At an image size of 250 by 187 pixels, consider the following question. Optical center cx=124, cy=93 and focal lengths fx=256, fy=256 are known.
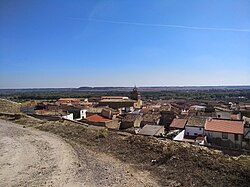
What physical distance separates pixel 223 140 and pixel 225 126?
1700 mm

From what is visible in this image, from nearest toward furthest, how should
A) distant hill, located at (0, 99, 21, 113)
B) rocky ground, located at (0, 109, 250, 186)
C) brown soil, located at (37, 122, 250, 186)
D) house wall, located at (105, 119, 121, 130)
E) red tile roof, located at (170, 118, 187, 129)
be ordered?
brown soil, located at (37, 122, 250, 186) < rocky ground, located at (0, 109, 250, 186) < house wall, located at (105, 119, 121, 130) < red tile roof, located at (170, 118, 187, 129) < distant hill, located at (0, 99, 21, 113)

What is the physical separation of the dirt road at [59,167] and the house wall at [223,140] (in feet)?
62.3

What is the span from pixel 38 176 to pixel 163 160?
15.1ft

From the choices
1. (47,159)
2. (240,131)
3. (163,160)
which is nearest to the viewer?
(163,160)

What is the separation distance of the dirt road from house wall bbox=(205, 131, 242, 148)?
18977 mm

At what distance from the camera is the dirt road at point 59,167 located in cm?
828

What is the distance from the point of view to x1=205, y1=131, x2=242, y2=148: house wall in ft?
87.8

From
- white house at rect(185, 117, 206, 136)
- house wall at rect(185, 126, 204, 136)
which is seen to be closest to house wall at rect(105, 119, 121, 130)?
house wall at rect(185, 126, 204, 136)

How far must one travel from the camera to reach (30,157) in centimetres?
1099

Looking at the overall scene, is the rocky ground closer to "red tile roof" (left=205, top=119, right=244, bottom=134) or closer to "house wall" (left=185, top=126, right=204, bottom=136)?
"house wall" (left=185, top=126, right=204, bottom=136)

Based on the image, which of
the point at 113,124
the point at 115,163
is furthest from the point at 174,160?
the point at 113,124

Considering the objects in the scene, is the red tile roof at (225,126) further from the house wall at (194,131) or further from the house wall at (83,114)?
the house wall at (83,114)

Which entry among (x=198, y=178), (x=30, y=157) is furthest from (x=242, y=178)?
(x=30, y=157)

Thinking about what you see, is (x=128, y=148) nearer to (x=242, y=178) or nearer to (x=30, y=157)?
(x=30, y=157)
